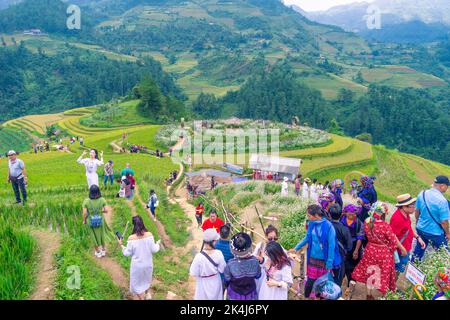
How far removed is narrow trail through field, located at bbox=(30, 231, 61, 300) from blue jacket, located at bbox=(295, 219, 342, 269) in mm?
3663

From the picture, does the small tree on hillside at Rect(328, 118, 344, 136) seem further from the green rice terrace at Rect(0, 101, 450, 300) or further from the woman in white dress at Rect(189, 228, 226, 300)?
the woman in white dress at Rect(189, 228, 226, 300)

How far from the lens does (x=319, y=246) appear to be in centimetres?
482

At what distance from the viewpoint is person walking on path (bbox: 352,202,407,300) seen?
16.4 feet

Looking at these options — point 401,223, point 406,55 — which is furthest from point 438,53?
point 401,223

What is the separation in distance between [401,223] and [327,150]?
85.9 ft

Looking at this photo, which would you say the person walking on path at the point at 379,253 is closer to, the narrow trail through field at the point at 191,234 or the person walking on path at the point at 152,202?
the narrow trail through field at the point at 191,234

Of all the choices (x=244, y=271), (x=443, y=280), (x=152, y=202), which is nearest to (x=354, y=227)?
(x=443, y=280)

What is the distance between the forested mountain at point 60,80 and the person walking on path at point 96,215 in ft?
266

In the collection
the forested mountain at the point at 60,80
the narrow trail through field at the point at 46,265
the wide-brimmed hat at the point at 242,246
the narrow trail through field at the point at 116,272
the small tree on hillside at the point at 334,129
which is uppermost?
the wide-brimmed hat at the point at 242,246

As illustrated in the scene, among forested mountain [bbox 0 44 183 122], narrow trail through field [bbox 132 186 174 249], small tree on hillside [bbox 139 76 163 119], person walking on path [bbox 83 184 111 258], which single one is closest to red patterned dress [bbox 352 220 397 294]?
person walking on path [bbox 83 184 111 258]

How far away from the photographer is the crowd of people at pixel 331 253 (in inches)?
166

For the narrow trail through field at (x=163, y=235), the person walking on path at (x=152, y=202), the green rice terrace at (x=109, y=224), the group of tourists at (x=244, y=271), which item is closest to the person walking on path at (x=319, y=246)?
the group of tourists at (x=244, y=271)

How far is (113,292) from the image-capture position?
227 inches
